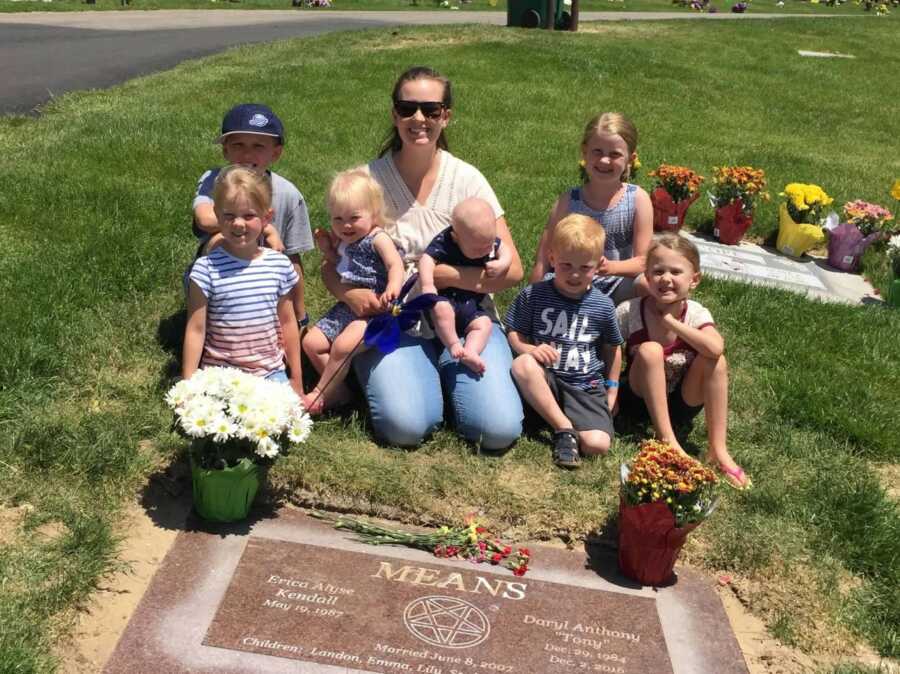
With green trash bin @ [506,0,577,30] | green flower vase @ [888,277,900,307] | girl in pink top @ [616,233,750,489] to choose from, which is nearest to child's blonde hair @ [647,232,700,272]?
girl in pink top @ [616,233,750,489]

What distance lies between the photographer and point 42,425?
3.81 metres

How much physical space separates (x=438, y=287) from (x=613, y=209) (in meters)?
1.03

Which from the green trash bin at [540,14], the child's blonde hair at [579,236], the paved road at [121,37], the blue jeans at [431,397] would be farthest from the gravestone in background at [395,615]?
the green trash bin at [540,14]

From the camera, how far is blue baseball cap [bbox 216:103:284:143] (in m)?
4.13

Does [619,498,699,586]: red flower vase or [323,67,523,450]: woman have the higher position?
[323,67,523,450]: woman

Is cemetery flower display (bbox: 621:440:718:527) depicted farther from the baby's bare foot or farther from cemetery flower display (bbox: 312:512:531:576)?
the baby's bare foot

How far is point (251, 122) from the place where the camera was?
13.6 feet

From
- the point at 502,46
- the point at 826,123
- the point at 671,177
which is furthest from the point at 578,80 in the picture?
the point at 671,177

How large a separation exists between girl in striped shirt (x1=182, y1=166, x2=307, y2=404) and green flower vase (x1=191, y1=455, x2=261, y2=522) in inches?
25.0

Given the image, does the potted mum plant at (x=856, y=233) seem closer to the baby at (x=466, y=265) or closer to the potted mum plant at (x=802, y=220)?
the potted mum plant at (x=802, y=220)

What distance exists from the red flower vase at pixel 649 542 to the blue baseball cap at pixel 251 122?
2.30 meters

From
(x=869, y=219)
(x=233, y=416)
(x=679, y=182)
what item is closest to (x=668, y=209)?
(x=679, y=182)

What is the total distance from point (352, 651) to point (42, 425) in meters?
1.82

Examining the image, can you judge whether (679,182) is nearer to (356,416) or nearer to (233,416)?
(356,416)
